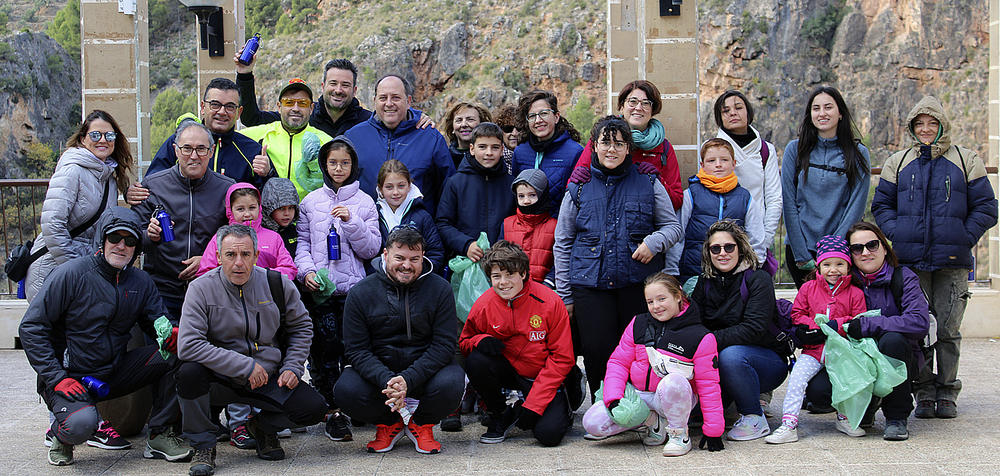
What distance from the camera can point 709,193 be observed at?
4.66 metres

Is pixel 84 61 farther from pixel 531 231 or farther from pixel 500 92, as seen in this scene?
pixel 500 92

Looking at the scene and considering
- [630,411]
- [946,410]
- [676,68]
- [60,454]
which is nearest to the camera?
[60,454]

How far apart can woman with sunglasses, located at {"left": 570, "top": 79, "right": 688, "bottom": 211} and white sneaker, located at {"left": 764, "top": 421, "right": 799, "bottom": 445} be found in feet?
4.73

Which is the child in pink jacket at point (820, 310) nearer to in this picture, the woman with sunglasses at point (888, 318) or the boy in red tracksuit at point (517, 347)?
the woman with sunglasses at point (888, 318)

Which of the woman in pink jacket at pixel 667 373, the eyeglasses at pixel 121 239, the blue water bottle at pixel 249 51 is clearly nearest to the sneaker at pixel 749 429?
the woman in pink jacket at pixel 667 373

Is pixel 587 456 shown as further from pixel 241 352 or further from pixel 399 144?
pixel 399 144

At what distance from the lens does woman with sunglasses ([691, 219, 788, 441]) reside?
13.5ft

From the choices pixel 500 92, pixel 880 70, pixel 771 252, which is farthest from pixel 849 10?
pixel 771 252

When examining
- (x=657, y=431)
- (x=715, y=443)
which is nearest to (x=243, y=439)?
(x=657, y=431)

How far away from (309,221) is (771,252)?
3015 millimetres

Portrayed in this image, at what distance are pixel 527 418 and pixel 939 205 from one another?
9.57 feet

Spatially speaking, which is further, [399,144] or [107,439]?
[399,144]

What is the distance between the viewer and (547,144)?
4941 mm

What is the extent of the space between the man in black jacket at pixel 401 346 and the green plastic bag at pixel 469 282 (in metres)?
0.47
